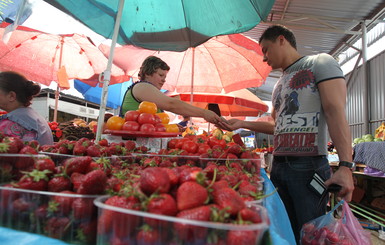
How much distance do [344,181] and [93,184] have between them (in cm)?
166

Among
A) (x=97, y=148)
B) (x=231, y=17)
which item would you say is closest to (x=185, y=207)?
(x=97, y=148)

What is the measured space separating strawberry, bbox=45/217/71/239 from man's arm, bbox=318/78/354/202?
1694 mm

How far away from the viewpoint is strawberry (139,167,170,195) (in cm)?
70

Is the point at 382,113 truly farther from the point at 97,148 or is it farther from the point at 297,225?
the point at 97,148

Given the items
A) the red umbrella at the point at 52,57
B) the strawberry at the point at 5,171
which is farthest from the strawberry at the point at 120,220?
the red umbrella at the point at 52,57

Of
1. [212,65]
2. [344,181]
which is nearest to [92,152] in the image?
[344,181]

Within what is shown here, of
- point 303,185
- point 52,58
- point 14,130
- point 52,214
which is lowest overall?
point 303,185

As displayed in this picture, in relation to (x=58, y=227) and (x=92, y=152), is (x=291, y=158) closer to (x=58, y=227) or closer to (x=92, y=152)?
(x=92, y=152)

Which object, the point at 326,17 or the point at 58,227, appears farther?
the point at 326,17

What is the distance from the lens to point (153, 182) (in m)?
0.70

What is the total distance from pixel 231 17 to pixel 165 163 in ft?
6.13

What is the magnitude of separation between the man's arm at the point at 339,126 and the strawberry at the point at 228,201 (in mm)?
1385

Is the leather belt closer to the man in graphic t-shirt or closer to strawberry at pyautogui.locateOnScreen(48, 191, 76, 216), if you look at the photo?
the man in graphic t-shirt

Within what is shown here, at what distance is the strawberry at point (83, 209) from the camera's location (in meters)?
0.76
